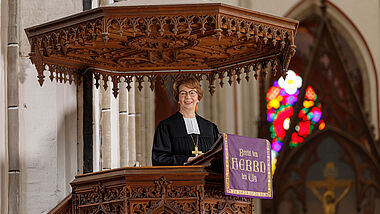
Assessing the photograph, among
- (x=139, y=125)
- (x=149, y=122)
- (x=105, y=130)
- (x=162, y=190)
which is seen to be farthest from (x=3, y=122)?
(x=149, y=122)

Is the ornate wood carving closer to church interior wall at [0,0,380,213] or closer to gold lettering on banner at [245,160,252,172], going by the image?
gold lettering on banner at [245,160,252,172]

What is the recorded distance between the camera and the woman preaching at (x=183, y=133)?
7.00 m

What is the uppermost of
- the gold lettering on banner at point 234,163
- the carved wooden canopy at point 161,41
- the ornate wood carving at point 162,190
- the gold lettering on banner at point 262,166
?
the carved wooden canopy at point 161,41

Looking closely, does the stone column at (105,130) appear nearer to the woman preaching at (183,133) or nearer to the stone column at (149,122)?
the woman preaching at (183,133)

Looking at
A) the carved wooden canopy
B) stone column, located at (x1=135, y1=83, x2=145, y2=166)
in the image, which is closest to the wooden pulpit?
the carved wooden canopy

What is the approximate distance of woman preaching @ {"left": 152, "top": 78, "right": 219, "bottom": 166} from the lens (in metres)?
7.00

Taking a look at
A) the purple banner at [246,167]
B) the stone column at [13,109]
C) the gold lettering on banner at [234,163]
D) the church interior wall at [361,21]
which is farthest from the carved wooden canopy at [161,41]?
the church interior wall at [361,21]

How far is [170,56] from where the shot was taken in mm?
8141

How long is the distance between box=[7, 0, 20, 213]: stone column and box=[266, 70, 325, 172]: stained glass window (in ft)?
27.2

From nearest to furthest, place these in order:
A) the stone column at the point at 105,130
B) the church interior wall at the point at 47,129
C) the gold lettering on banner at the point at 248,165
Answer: the gold lettering on banner at the point at 248,165
the church interior wall at the point at 47,129
the stone column at the point at 105,130

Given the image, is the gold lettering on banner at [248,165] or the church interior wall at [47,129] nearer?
the gold lettering on banner at [248,165]

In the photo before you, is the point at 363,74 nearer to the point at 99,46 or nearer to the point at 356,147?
the point at 356,147

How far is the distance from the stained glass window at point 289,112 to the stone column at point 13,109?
8.28 m

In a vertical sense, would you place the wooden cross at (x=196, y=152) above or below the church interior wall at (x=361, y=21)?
below
